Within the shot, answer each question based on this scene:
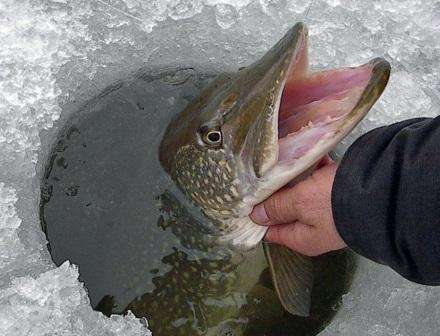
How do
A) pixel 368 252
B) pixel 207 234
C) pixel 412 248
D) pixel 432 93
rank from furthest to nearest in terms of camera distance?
pixel 432 93, pixel 207 234, pixel 368 252, pixel 412 248

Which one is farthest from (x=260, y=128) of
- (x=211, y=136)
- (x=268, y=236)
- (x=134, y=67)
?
(x=134, y=67)

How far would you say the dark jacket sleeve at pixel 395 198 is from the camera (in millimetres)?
1329

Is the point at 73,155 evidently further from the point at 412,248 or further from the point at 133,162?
the point at 412,248

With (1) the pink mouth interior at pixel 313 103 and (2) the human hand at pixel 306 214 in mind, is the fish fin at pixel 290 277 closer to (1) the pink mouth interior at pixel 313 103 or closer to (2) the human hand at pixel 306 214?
(2) the human hand at pixel 306 214

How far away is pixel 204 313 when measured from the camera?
1.86 m

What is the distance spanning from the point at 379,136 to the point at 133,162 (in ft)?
2.60

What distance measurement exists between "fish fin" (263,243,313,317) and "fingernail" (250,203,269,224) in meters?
0.12

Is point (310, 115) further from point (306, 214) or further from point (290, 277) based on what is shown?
point (290, 277)

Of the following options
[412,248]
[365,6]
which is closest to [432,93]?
[365,6]

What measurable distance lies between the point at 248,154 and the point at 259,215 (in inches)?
8.8

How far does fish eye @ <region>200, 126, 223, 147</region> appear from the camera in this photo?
5.39ft

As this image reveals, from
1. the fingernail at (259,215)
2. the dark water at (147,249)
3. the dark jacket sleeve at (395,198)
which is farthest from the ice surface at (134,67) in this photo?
the dark jacket sleeve at (395,198)

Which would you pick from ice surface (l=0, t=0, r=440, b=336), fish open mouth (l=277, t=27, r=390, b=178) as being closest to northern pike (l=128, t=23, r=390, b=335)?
fish open mouth (l=277, t=27, r=390, b=178)

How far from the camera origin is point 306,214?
158 centimetres
